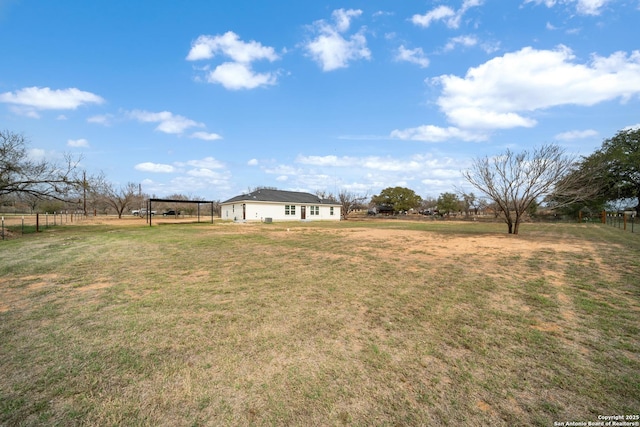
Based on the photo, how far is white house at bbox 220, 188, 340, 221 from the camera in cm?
3169

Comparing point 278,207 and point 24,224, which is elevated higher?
point 278,207

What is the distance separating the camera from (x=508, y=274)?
6.57 metres

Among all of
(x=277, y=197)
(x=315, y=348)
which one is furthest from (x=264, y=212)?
(x=315, y=348)

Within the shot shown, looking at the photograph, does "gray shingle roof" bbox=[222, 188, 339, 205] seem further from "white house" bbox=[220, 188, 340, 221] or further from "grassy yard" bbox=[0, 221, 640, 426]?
"grassy yard" bbox=[0, 221, 640, 426]

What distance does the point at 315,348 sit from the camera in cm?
309

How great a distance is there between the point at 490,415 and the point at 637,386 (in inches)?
61.2

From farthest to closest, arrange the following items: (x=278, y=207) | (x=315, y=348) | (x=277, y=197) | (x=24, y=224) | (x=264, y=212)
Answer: (x=277, y=197)
(x=278, y=207)
(x=264, y=212)
(x=24, y=224)
(x=315, y=348)

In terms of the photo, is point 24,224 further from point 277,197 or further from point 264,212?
point 277,197

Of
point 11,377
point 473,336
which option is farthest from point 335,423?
point 11,377

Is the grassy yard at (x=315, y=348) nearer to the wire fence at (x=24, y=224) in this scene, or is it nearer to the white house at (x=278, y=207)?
the wire fence at (x=24, y=224)

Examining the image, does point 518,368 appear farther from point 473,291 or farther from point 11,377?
point 11,377

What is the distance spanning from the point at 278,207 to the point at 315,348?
31092 millimetres

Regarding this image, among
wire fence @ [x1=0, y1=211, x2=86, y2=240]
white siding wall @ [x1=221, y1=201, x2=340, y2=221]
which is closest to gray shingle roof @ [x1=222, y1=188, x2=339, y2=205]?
white siding wall @ [x1=221, y1=201, x2=340, y2=221]

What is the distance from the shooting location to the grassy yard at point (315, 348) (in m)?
2.17
